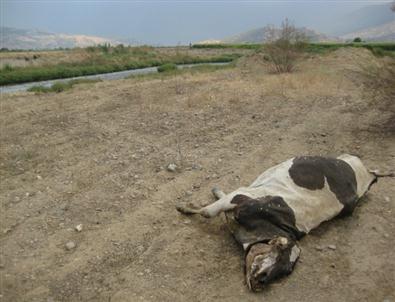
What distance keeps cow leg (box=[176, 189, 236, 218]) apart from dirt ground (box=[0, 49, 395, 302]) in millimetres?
98

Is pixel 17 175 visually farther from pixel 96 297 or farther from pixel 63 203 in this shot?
pixel 96 297

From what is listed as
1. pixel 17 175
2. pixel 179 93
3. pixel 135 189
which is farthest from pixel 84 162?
pixel 179 93

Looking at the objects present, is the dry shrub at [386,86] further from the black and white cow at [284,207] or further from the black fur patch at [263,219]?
the black fur patch at [263,219]

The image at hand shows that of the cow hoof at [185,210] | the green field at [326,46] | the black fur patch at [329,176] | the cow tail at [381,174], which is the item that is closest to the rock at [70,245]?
the cow hoof at [185,210]

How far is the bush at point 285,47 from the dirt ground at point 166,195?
674cm

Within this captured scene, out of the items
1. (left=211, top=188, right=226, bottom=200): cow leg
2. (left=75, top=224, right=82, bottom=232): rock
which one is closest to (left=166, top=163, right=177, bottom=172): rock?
(left=211, top=188, right=226, bottom=200): cow leg

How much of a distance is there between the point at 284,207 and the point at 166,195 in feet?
6.27

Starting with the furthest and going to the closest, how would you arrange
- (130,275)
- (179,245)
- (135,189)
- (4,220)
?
(135,189) → (4,220) → (179,245) → (130,275)

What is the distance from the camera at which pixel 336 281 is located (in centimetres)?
429

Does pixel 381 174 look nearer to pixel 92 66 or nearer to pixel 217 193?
pixel 217 193

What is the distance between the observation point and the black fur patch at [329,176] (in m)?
5.05

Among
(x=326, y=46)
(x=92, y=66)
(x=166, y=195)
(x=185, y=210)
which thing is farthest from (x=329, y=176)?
(x=326, y=46)

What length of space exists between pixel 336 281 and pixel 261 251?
748 mm

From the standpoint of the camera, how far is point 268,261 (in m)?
4.15
